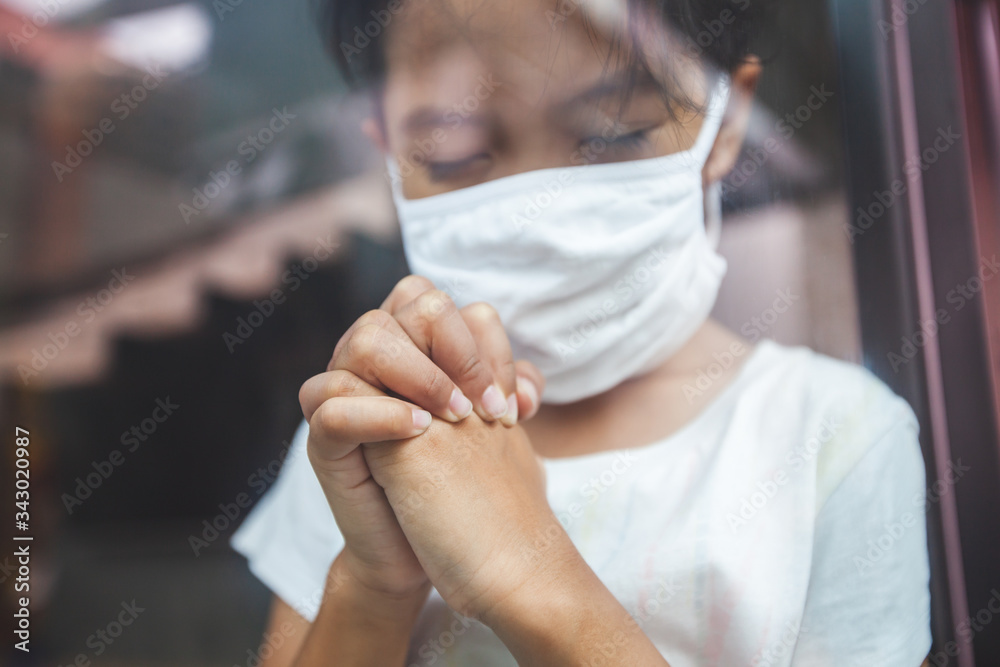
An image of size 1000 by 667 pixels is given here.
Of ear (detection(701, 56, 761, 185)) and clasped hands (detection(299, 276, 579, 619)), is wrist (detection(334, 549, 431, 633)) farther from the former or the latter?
ear (detection(701, 56, 761, 185))

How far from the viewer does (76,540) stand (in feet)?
1.85

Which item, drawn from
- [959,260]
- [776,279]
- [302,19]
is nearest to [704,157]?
[776,279]

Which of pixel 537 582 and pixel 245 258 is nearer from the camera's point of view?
pixel 537 582

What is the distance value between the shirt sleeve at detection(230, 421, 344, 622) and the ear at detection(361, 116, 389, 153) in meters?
0.26

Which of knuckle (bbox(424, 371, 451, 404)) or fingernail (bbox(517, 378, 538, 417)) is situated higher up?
knuckle (bbox(424, 371, 451, 404))

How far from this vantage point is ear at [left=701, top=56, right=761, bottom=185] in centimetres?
53

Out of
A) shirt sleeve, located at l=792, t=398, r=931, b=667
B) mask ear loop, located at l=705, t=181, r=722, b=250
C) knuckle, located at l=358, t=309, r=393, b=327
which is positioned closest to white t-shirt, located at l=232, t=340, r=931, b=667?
shirt sleeve, located at l=792, t=398, r=931, b=667

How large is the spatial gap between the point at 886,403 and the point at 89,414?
71cm

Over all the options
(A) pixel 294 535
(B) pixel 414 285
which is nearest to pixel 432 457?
(B) pixel 414 285

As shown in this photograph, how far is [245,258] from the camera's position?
57cm

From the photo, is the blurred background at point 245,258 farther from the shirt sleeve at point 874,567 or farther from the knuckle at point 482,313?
the knuckle at point 482,313

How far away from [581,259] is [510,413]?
0.14m

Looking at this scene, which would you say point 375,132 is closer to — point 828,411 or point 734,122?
point 734,122

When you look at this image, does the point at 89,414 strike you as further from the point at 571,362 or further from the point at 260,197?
the point at 571,362
